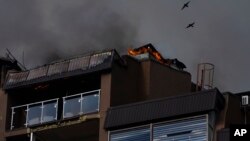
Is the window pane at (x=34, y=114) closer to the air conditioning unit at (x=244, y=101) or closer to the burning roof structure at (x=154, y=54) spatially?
the burning roof structure at (x=154, y=54)

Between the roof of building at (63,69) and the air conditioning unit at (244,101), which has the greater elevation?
the roof of building at (63,69)

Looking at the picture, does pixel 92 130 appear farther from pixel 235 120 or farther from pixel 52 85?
pixel 235 120

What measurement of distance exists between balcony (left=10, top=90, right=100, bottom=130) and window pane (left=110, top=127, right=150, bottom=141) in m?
2.65

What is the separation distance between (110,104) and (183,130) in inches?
205

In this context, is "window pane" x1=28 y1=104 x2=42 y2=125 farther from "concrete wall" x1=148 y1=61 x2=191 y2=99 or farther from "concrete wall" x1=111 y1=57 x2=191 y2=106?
"concrete wall" x1=148 y1=61 x2=191 y2=99

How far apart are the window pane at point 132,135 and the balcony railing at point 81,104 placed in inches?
105

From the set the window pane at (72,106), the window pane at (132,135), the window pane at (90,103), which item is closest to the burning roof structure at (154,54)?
the window pane at (72,106)

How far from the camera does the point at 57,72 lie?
60.8 m

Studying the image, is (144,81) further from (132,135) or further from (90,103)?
(132,135)

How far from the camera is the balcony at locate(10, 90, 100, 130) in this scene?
2308 inches

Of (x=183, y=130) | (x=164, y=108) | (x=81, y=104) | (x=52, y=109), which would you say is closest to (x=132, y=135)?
(x=164, y=108)

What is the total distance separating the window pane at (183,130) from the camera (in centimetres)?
5331

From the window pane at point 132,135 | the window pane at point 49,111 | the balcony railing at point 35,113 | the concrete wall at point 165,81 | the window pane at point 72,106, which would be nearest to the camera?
the window pane at point 132,135

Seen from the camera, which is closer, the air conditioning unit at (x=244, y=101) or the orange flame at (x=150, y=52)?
the air conditioning unit at (x=244, y=101)
